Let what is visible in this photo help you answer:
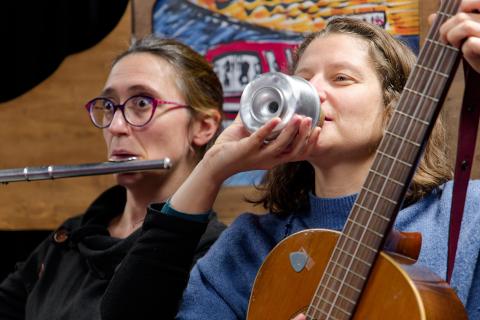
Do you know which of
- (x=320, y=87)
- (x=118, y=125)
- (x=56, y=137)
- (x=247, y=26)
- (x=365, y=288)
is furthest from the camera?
(x=56, y=137)

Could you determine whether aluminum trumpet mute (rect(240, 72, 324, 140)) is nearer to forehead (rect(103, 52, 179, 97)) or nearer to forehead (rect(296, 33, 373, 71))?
forehead (rect(296, 33, 373, 71))

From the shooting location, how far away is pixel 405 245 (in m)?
0.81

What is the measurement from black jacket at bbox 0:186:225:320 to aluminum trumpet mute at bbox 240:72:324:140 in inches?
8.6

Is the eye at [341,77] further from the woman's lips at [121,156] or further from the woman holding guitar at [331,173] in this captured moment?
the woman's lips at [121,156]

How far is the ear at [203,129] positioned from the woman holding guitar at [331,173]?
327mm

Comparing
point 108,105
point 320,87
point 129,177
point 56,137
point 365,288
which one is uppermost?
point 320,87

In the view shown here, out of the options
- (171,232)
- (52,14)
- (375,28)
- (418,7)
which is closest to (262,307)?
(171,232)

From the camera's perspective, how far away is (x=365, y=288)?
2.50 ft

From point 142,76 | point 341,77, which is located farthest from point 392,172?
point 142,76

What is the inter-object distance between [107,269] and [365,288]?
71 centimetres

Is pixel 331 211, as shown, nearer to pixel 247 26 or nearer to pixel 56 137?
pixel 247 26

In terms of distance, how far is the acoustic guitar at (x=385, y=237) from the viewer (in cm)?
74

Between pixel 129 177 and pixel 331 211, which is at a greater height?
pixel 331 211

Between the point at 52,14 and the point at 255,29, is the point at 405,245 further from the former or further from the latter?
the point at 52,14
